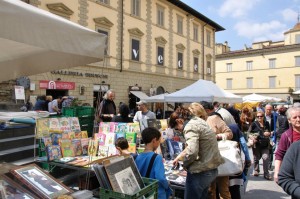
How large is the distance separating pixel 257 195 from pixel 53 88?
1194cm

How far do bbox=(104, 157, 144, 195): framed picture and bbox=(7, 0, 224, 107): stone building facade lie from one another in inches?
438

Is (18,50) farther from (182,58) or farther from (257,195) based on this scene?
(182,58)

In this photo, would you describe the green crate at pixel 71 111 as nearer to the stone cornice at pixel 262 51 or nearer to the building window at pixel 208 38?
the building window at pixel 208 38

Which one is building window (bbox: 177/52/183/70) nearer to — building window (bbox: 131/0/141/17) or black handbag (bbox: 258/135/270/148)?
building window (bbox: 131/0/141/17)

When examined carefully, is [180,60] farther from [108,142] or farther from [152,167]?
[152,167]

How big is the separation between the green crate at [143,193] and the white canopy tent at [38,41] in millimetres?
1183

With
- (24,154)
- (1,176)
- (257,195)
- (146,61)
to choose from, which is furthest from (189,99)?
(146,61)

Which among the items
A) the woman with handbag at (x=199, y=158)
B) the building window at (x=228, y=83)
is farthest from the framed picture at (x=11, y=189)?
the building window at (x=228, y=83)

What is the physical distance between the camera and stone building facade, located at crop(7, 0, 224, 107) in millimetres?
15867

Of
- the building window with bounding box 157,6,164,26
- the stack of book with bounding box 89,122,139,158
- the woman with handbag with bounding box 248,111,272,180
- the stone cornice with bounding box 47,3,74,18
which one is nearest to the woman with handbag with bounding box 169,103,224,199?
the stack of book with bounding box 89,122,139,158

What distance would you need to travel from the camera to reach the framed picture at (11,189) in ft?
6.62

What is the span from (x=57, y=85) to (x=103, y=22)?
542cm

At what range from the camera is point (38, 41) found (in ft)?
6.86

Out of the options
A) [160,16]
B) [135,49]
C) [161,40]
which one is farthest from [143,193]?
[160,16]
